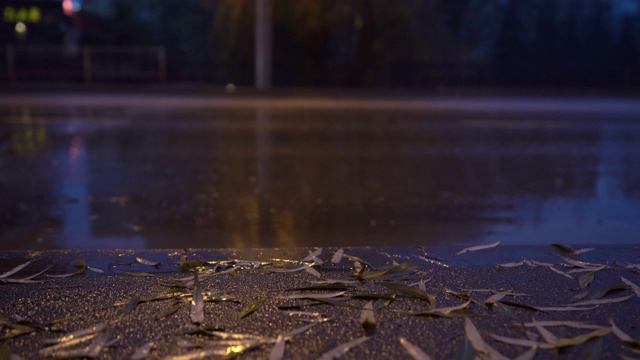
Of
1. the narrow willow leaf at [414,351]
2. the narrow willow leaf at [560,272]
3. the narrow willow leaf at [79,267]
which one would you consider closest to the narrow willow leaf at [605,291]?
the narrow willow leaf at [560,272]

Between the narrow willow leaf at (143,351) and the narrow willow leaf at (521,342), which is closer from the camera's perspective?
the narrow willow leaf at (143,351)

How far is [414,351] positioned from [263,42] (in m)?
22.2

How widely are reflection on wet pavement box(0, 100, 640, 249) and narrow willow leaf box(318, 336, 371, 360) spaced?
2657mm

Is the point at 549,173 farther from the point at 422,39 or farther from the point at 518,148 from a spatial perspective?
the point at 422,39

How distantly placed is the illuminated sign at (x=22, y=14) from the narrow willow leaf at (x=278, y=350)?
27428 millimetres

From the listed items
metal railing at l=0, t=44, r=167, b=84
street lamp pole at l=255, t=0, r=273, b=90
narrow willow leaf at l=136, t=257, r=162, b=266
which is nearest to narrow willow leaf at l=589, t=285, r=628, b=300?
narrow willow leaf at l=136, t=257, r=162, b=266

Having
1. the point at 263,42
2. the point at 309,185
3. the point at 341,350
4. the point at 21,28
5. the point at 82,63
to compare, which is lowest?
the point at 309,185

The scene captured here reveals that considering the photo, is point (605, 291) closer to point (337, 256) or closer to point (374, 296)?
point (374, 296)

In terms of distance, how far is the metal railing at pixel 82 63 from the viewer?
25875mm

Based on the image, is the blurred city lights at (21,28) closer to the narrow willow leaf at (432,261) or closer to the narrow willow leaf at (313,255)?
the narrow willow leaf at (313,255)

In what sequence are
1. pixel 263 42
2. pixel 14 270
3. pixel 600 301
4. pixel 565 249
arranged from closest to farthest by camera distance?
pixel 600 301 < pixel 14 270 < pixel 565 249 < pixel 263 42

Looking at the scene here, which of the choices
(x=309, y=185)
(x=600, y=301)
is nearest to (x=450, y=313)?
(x=600, y=301)

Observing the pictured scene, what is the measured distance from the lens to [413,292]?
3.71 meters

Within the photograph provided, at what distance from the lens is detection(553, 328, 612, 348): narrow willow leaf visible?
3.07 m
